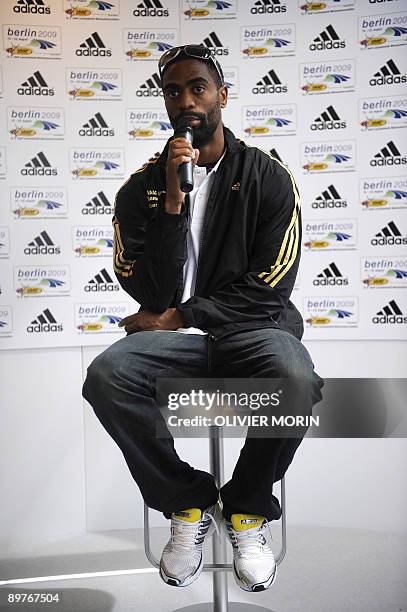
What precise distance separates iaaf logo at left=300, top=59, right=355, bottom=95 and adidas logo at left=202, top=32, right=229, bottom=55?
0.25 meters

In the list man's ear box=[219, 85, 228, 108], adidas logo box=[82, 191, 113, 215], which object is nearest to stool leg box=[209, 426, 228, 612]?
man's ear box=[219, 85, 228, 108]

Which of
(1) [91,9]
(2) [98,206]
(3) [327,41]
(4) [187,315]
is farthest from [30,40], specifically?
(4) [187,315]

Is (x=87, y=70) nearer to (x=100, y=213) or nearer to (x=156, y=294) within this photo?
(x=100, y=213)

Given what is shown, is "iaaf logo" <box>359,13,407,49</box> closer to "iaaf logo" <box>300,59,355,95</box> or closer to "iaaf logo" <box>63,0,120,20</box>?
"iaaf logo" <box>300,59,355,95</box>

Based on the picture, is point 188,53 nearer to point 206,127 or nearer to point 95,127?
point 206,127

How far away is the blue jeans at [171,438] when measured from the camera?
149 cm

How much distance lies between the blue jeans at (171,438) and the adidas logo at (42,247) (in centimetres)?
86

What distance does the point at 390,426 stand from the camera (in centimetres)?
217

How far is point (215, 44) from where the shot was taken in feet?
7.71

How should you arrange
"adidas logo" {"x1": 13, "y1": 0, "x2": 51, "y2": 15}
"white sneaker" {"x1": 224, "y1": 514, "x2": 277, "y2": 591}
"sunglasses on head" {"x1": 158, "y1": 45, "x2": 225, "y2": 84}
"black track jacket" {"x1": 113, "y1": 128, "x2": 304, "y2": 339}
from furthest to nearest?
"adidas logo" {"x1": 13, "y1": 0, "x2": 51, "y2": 15} < "sunglasses on head" {"x1": 158, "y1": 45, "x2": 225, "y2": 84} < "black track jacket" {"x1": 113, "y1": 128, "x2": 304, "y2": 339} < "white sneaker" {"x1": 224, "y1": 514, "x2": 277, "y2": 591}

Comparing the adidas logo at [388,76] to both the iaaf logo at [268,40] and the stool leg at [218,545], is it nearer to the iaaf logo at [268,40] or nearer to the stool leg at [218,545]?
the iaaf logo at [268,40]

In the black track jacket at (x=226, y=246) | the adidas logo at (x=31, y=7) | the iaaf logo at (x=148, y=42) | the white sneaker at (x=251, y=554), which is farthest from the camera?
the iaaf logo at (x=148, y=42)

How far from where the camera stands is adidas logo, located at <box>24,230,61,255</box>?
2324 millimetres

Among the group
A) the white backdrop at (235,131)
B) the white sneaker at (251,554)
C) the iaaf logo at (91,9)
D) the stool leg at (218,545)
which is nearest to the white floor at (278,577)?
the stool leg at (218,545)
